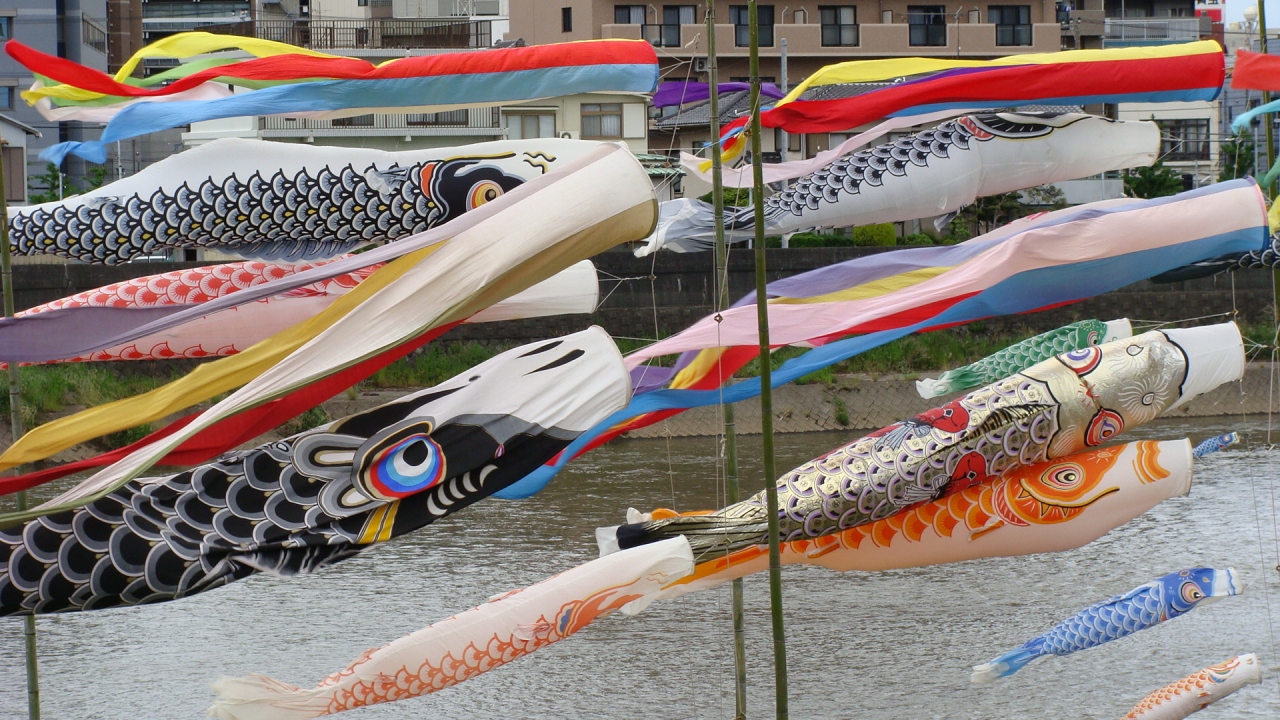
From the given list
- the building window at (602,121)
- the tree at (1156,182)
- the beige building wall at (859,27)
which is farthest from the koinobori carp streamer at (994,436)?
the beige building wall at (859,27)

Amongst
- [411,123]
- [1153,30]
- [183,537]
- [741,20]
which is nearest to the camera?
[183,537]

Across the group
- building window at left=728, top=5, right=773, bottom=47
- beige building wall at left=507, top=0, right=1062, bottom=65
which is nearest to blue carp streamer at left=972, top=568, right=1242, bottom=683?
beige building wall at left=507, top=0, right=1062, bottom=65

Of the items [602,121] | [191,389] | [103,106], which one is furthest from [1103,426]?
[602,121]

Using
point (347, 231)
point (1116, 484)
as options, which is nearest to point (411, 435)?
point (347, 231)

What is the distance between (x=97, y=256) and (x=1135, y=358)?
4.80m

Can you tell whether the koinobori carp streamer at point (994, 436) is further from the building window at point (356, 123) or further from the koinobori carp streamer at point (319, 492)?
the building window at point (356, 123)

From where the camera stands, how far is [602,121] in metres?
27.2

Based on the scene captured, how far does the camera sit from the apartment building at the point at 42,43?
30.5 metres

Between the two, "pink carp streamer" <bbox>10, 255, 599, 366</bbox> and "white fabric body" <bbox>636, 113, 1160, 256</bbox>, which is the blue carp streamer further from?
"pink carp streamer" <bbox>10, 255, 599, 366</bbox>

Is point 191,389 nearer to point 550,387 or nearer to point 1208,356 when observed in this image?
point 550,387

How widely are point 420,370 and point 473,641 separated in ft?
53.2

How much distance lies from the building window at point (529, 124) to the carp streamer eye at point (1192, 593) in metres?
21.0

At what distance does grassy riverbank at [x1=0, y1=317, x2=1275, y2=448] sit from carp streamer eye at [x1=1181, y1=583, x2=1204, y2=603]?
39.1 feet

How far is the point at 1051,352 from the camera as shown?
6.86 meters
